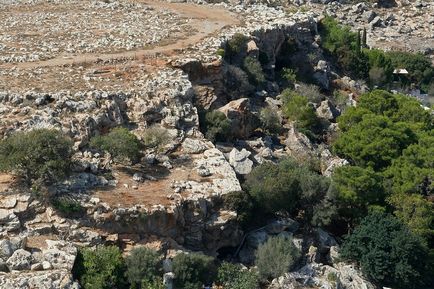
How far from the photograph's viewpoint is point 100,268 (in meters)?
21.9

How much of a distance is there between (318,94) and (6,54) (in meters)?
21.4

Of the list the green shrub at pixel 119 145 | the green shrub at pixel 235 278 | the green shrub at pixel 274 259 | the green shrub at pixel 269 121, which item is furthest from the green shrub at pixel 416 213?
the green shrub at pixel 119 145

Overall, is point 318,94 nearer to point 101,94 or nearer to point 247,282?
point 101,94

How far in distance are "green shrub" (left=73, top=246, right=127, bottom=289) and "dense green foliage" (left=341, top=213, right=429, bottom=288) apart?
10594 mm

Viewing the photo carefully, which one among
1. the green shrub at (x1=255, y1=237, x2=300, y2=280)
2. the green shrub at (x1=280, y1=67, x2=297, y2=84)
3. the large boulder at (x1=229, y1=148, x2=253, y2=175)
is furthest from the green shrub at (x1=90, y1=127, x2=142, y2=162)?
the green shrub at (x1=280, y1=67, x2=297, y2=84)

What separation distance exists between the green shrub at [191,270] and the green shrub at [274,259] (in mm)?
2488

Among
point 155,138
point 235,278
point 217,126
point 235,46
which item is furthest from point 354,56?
point 235,278

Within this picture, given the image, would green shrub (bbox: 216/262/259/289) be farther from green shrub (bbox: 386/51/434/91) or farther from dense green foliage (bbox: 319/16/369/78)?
green shrub (bbox: 386/51/434/91)

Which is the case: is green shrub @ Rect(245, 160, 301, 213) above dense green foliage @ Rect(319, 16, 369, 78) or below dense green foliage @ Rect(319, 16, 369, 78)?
above

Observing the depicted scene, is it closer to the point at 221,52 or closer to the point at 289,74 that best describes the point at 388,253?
the point at 221,52

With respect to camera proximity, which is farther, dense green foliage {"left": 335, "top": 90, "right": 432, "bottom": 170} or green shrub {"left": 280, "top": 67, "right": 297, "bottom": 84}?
green shrub {"left": 280, "top": 67, "right": 297, "bottom": 84}

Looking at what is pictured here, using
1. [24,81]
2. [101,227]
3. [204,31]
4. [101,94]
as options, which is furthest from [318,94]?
[101,227]

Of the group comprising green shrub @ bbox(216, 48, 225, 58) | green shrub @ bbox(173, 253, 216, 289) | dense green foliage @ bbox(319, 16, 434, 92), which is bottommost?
dense green foliage @ bbox(319, 16, 434, 92)

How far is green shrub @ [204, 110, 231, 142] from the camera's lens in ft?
109
